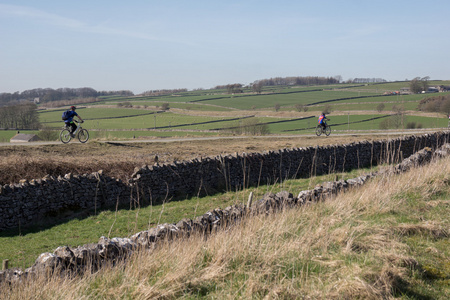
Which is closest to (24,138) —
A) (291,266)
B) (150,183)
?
(150,183)

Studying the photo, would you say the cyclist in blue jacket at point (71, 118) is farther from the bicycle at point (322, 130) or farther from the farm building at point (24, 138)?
the bicycle at point (322, 130)

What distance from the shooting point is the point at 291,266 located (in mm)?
5523

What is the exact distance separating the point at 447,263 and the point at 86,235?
902 cm

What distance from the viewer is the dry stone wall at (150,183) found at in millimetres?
13688

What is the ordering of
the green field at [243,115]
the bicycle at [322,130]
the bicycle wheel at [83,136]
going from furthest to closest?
the green field at [243,115] → the bicycle at [322,130] → the bicycle wheel at [83,136]

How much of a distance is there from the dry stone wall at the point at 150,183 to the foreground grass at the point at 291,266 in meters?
4.23

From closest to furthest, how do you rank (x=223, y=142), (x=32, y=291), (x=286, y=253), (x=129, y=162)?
(x=32, y=291), (x=286, y=253), (x=129, y=162), (x=223, y=142)

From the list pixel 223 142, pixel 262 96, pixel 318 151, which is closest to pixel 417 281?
pixel 318 151

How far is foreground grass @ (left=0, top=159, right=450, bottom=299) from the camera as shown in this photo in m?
4.90

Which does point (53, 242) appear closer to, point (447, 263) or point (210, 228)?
Answer: point (210, 228)

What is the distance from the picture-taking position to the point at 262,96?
139m

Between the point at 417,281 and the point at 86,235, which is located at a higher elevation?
→ the point at 417,281

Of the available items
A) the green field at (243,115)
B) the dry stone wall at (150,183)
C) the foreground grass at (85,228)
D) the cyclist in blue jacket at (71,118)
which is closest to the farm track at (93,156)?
the cyclist in blue jacket at (71,118)

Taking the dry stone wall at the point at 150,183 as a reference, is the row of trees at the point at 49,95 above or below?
above
